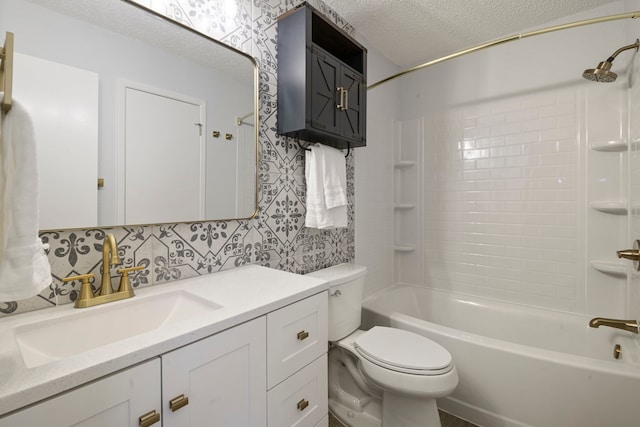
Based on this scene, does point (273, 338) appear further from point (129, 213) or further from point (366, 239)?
point (366, 239)

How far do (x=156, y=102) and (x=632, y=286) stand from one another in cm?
258

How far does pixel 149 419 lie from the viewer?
0.64m

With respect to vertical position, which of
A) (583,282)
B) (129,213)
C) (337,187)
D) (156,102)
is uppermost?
(156,102)

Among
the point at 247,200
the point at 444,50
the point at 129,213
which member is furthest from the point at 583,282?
the point at 129,213

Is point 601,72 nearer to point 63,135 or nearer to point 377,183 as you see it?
point 377,183

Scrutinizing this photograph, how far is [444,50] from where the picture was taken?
7.75ft

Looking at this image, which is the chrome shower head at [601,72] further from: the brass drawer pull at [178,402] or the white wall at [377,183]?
the brass drawer pull at [178,402]

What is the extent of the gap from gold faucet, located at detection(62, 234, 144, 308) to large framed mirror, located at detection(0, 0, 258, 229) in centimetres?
10

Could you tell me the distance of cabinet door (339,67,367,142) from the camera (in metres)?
1.65

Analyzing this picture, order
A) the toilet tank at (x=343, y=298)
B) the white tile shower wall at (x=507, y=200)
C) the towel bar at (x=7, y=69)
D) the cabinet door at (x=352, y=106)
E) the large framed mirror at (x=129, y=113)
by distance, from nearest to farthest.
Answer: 1. the towel bar at (x=7, y=69)
2. the large framed mirror at (x=129, y=113)
3. the toilet tank at (x=343, y=298)
4. the cabinet door at (x=352, y=106)
5. the white tile shower wall at (x=507, y=200)

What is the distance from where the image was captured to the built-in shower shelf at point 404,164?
2549mm

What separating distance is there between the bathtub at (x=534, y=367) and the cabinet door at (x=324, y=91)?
1.29 metres

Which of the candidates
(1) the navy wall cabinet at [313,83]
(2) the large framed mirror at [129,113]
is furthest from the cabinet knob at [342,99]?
(2) the large framed mirror at [129,113]

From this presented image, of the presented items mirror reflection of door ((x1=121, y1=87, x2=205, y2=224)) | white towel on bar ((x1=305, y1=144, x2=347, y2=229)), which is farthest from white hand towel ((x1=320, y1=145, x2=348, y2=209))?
mirror reflection of door ((x1=121, y1=87, x2=205, y2=224))
